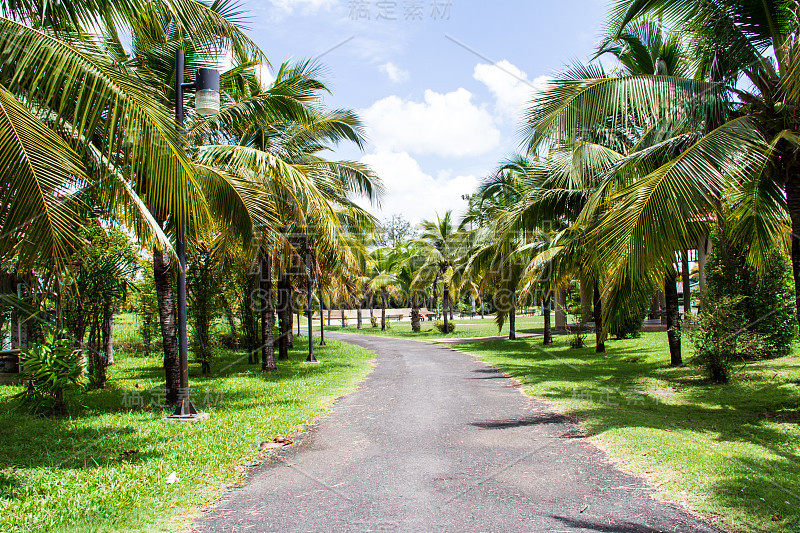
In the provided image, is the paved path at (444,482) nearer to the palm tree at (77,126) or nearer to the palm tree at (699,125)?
the palm tree at (699,125)

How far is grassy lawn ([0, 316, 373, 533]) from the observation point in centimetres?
431

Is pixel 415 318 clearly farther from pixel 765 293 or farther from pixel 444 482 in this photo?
pixel 444 482

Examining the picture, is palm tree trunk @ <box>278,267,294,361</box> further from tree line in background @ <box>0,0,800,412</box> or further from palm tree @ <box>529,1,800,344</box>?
palm tree @ <box>529,1,800,344</box>

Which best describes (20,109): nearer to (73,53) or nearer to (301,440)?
(73,53)

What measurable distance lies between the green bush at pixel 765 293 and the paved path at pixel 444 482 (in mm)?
6264

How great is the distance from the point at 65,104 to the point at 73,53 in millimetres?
488

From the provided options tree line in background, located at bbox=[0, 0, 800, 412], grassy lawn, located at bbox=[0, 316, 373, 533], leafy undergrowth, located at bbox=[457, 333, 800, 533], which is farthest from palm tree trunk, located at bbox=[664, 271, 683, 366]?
grassy lawn, located at bbox=[0, 316, 373, 533]

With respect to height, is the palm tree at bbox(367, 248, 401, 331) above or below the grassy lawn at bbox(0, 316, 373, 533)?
above

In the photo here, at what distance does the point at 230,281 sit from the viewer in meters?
14.1

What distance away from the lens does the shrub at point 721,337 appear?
30.0 ft

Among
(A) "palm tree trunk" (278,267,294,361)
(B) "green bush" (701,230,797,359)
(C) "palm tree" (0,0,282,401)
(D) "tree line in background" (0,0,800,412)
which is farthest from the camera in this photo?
(A) "palm tree trunk" (278,267,294,361)

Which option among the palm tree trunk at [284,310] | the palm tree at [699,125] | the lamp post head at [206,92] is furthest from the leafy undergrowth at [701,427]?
the palm tree trunk at [284,310]

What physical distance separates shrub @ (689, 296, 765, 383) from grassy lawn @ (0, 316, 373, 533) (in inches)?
259

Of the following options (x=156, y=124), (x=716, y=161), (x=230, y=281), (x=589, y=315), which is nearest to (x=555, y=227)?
(x=589, y=315)
